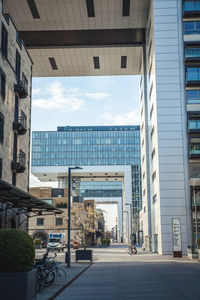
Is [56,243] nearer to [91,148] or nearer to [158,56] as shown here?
[158,56]

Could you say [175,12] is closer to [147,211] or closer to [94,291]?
[147,211]

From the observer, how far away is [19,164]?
3284 cm

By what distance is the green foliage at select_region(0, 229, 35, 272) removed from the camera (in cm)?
1113

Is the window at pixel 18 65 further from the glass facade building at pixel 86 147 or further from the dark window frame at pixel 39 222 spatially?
the glass facade building at pixel 86 147

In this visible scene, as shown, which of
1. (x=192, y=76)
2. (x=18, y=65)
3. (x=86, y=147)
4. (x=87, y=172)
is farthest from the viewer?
(x=86, y=147)

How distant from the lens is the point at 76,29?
53.3 m

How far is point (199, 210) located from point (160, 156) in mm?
6811

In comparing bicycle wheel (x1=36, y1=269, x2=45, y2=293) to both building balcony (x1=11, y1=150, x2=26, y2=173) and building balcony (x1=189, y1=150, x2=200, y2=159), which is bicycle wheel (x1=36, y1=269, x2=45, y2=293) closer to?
building balcony (x1=11, y1=150, x2=26, y2=173)

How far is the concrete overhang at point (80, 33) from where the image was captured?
1909 inches

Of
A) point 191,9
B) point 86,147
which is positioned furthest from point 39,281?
point 86,147

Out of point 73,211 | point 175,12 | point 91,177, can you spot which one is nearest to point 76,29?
point 175,12

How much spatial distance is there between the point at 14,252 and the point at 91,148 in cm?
11621

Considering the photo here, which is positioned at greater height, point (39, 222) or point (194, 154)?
point (194, 154)

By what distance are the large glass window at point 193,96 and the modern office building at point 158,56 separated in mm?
104
